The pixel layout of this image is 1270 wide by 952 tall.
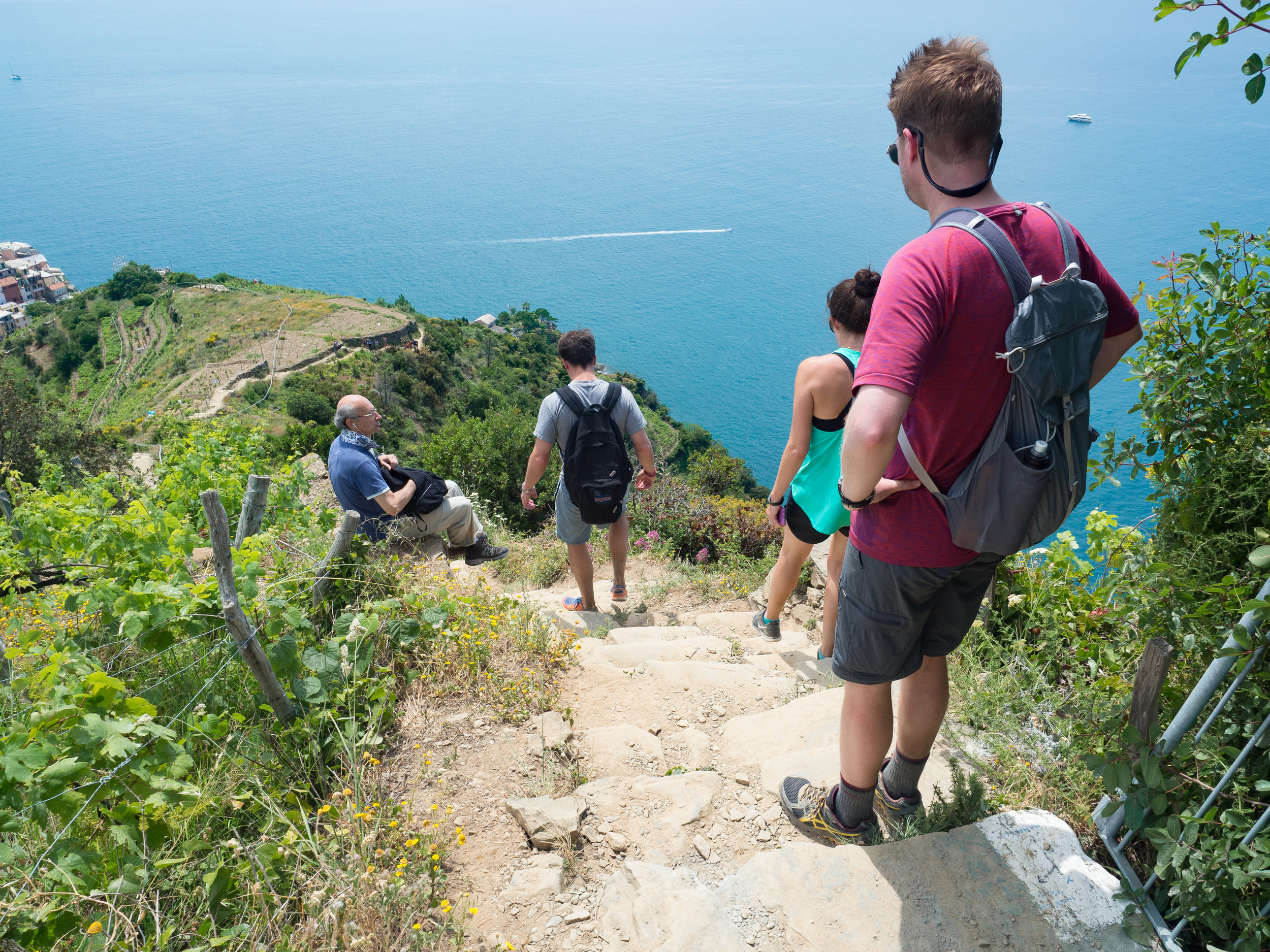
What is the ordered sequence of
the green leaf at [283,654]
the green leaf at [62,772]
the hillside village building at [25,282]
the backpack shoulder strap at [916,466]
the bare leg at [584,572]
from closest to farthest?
the backpack shoulder strap at [916,466] < the green leaf at [62,772] < the green leaf at [283,654] < the bare leg at [584,572] < the hillside village building at [25,282]

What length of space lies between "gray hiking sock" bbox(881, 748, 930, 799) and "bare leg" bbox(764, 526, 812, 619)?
1379 millimetres

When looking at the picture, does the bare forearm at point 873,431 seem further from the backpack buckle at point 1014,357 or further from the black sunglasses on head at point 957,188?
the black sunglasses on head at point 957,188

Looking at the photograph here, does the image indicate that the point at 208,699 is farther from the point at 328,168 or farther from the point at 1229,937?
the point at 328,168

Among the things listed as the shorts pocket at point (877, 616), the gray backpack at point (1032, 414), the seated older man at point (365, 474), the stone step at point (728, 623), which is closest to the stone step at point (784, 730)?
the shorts pocket at point (877, 616)

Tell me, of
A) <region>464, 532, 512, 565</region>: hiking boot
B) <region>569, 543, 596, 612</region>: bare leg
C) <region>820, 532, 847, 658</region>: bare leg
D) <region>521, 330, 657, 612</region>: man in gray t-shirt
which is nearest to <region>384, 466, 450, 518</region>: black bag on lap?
<region>464, 532, 512, 565</region>: hiking boot

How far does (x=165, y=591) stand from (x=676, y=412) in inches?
2391

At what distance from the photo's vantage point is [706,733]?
317 cm

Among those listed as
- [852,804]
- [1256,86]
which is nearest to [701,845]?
[852,804]

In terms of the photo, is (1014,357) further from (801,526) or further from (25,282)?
(25,282)

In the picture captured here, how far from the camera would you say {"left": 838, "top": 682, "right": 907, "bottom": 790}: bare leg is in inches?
81.4

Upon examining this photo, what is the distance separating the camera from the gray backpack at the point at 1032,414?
1.55m

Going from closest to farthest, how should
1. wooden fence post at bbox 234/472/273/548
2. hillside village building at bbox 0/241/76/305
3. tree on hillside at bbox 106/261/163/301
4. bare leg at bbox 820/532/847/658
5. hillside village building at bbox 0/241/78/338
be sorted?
wooden fence post at bbox 234/472/273/548 → bare leg at bbox 820/532/847/658 → tree on hillside at bbox 106/261/163/301 → hillside village building at bbox 0/241/78/338 → hillside village building at bbox 0/241/76/305

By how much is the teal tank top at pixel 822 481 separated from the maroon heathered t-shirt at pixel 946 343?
1.39 metres

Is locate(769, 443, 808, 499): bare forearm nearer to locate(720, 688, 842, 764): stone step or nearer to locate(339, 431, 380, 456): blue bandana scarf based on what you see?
locate(720, 688, 842, 764): stone step
